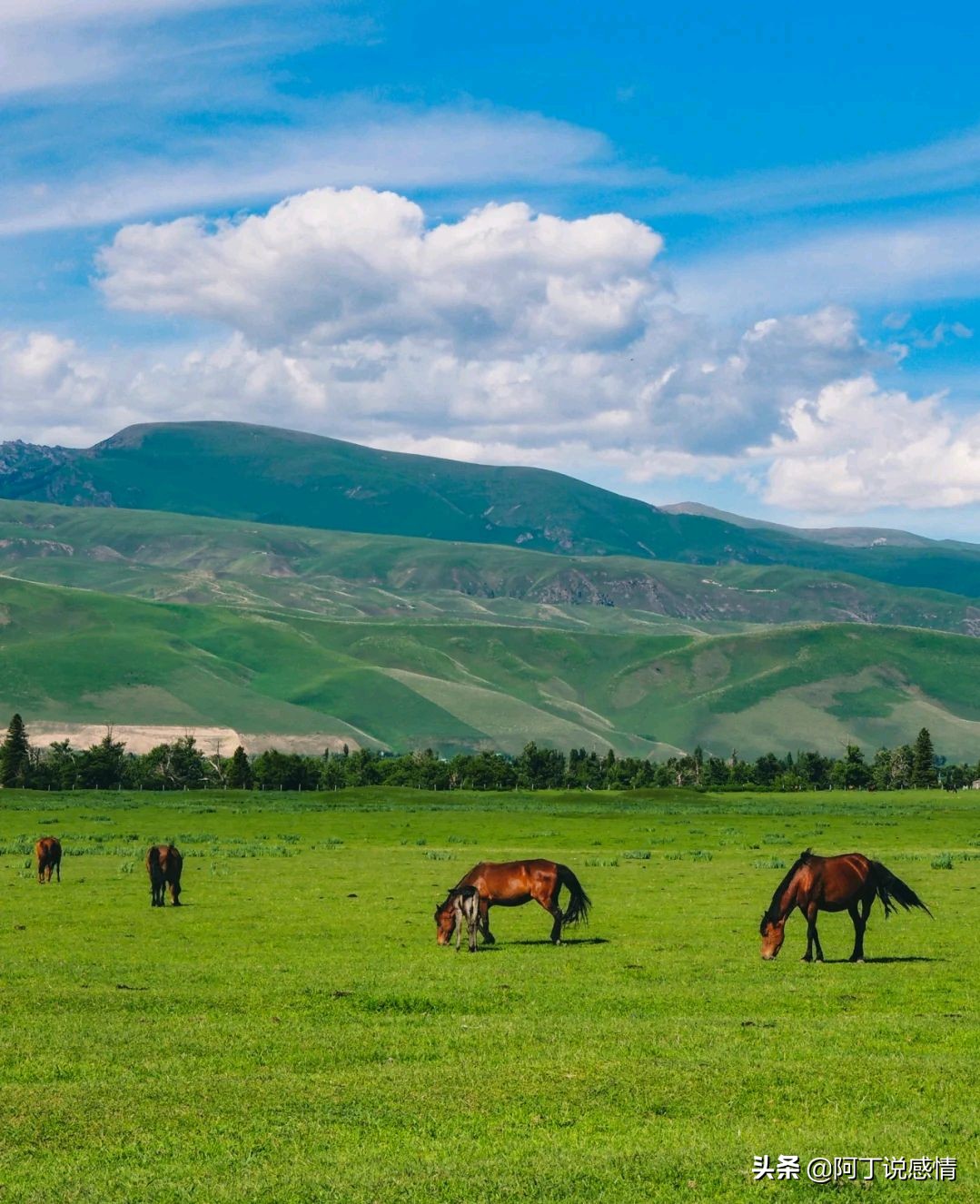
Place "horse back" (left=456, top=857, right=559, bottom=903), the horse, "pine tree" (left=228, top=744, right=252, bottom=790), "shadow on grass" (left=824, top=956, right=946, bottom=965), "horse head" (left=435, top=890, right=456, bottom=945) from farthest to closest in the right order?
1. "pine tree" (left=228, top=744, right=252, bottom=790)
2. "horse head" (left=435, top=890, right=456, bottom=945)
3. "horse back" (left=456, top=857, right=559, bottom=903)
4. the horse
5. "shadow on grass" (left=824, top=956, right=946, bottom=965)

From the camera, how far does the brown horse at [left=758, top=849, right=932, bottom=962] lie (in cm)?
2705

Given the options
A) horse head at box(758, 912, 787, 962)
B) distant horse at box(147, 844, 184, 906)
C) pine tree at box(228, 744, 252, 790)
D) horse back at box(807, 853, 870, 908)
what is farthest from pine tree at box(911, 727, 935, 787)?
horse head at box(758, 912, 787, 962)

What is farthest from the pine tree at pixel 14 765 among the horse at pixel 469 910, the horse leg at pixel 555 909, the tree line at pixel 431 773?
the horse leg at pixel 555 909

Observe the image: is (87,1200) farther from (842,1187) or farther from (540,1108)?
(842,1187)

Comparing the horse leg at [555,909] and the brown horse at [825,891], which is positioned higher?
the brown horse at [825,891]

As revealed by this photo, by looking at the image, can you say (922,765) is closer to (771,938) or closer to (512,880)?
(512,880)

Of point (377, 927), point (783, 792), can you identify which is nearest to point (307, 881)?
point (377, 927)

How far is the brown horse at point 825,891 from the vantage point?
88.7 feet

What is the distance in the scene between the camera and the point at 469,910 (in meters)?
29.2

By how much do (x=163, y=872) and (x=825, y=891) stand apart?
1953 cm

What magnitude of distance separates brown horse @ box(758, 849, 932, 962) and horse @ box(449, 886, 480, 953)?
20.2 ft

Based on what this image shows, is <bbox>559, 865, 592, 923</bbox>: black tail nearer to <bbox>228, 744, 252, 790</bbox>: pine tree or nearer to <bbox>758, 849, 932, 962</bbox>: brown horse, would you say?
<bbox>758, 849, 932, 962</bbox>: brown horse

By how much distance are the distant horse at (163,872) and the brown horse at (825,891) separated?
1814cm

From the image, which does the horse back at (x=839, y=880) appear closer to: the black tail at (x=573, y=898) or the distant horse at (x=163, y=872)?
the black tail at (x=573, y=898)
